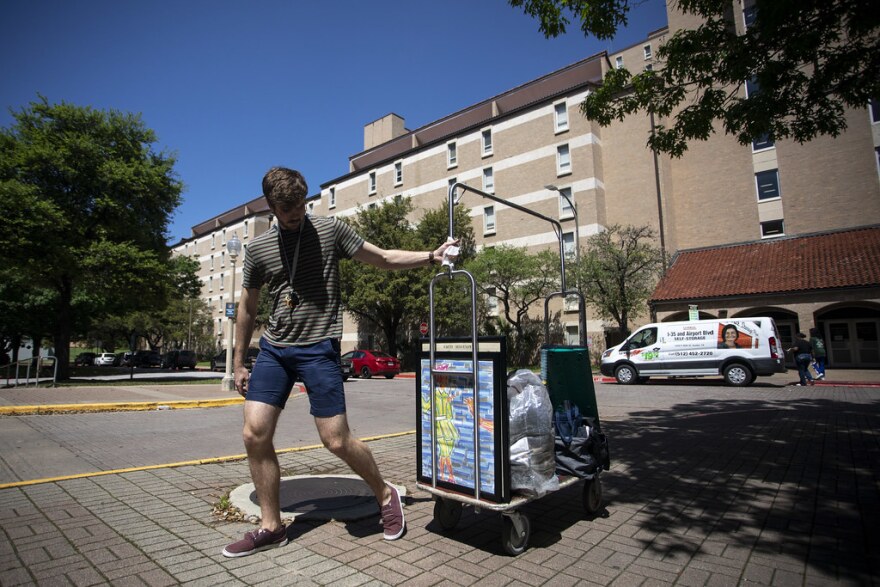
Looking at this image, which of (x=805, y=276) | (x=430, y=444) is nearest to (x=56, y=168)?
(x=430, y=444)

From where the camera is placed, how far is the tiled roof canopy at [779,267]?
22359mm

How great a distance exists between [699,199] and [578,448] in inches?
1215

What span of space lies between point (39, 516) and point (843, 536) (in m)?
5.54

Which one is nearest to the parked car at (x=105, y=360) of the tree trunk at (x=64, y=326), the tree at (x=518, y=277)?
the tree trunk at (x=64, y=326)

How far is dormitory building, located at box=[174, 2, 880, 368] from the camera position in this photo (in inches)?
917

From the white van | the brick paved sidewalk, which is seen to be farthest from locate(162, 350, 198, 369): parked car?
the brick paved sidewalk

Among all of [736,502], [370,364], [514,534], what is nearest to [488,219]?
[370,364]

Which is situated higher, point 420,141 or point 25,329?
point 420,141

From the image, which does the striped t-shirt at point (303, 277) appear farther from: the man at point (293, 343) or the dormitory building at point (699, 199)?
the dormitory building at point (699, 199)

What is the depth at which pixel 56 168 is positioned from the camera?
1942 cm

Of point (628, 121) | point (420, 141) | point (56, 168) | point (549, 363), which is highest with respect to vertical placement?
point (420, 141)

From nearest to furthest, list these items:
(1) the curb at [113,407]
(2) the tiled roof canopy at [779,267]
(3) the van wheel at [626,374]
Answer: (1) the curb at [113,407]
(3) the van wheel at [626,374]
(2) the tiled roof canopy at [779,267]

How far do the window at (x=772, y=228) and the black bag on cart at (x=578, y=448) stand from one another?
A: 29912 mm

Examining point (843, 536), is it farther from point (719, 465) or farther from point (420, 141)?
point (420, 141)
